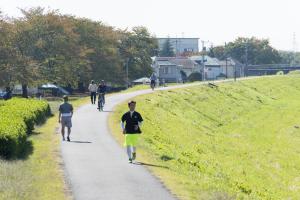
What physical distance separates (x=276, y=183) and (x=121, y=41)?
232 feet

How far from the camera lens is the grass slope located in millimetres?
17578

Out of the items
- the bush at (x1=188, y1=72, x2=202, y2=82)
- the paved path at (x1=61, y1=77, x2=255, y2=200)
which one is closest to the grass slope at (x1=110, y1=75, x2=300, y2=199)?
the paved path at (x1=61, y1=77, x2=255, y2=200)

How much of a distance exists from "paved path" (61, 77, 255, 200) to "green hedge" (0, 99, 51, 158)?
5.32 feet

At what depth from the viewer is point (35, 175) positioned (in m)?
16.3

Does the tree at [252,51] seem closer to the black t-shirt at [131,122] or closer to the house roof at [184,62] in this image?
the house roof at [184,62]

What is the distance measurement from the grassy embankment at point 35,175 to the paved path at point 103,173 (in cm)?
34

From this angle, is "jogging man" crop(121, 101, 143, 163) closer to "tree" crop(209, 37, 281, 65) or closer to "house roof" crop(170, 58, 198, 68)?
"house roof" crop(170, 58, 198, 68)

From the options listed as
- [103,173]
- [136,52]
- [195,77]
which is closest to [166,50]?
[195,77]

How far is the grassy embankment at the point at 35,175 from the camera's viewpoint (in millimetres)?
13898

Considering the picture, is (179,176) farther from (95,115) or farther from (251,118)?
(251,118)

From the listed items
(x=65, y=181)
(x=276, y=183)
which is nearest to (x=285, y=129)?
(x=276, y=183)

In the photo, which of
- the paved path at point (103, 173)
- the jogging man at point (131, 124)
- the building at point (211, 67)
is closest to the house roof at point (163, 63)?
the building at point (211, 67)

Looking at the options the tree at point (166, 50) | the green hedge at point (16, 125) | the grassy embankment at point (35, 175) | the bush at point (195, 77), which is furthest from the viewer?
the tree at point (166, 50)

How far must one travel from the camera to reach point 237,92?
73812mm
